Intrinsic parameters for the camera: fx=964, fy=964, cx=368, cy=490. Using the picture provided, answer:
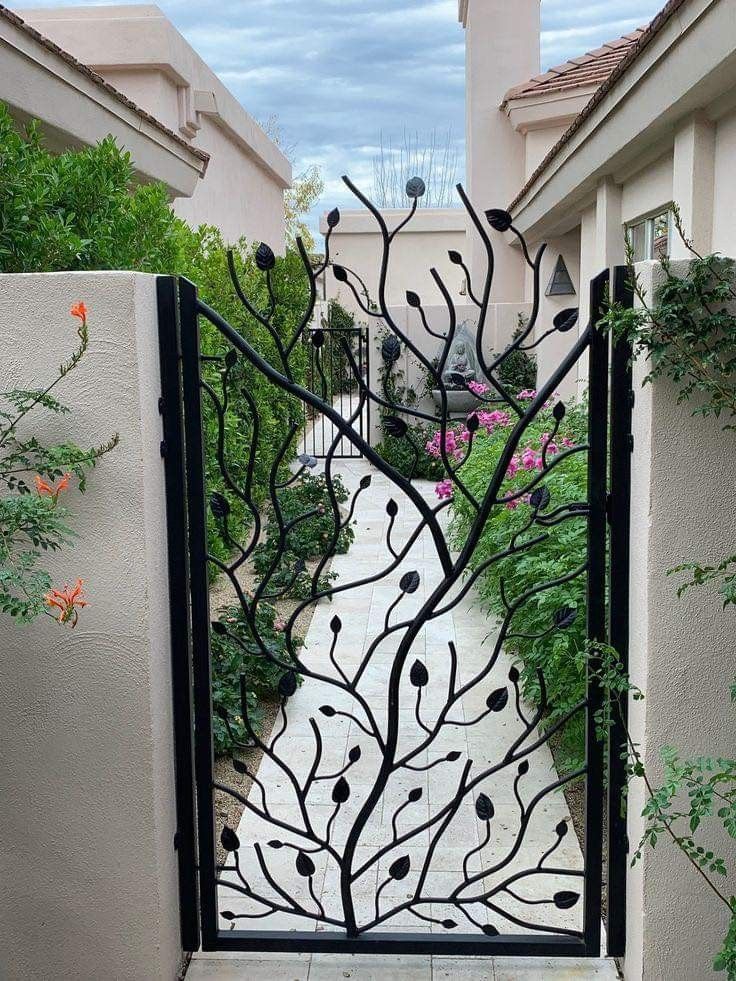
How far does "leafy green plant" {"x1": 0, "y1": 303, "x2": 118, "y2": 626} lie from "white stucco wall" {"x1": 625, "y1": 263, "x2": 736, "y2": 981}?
5.06 ft

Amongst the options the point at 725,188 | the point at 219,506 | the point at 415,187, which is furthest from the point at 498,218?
the point at 725,188

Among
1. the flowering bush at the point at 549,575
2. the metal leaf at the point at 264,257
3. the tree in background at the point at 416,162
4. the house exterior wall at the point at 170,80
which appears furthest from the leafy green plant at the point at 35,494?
the tree in background at the point at 416,162

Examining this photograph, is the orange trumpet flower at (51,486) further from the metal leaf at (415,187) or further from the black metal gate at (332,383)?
the black metal gate at (332,383)

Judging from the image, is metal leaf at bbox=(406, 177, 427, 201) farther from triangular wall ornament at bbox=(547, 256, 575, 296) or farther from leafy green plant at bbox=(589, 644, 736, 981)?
triangular wall ornament at bbox=(547, 256, 575, 296)

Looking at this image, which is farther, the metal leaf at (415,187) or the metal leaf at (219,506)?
the metal leaf at (219,506)

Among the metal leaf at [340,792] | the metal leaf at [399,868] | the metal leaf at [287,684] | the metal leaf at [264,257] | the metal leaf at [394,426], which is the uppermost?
the metal leaf at [264,257]

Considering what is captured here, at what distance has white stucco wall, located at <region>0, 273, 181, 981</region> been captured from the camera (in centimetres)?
275

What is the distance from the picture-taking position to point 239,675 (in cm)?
444

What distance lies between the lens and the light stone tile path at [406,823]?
321 cm

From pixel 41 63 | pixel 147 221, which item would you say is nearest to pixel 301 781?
pixel 147 221

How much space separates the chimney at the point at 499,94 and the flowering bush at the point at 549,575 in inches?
339

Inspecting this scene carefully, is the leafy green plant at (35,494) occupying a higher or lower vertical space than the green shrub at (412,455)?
higher

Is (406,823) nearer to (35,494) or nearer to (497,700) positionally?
(497,700)

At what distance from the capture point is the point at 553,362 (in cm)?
1186
